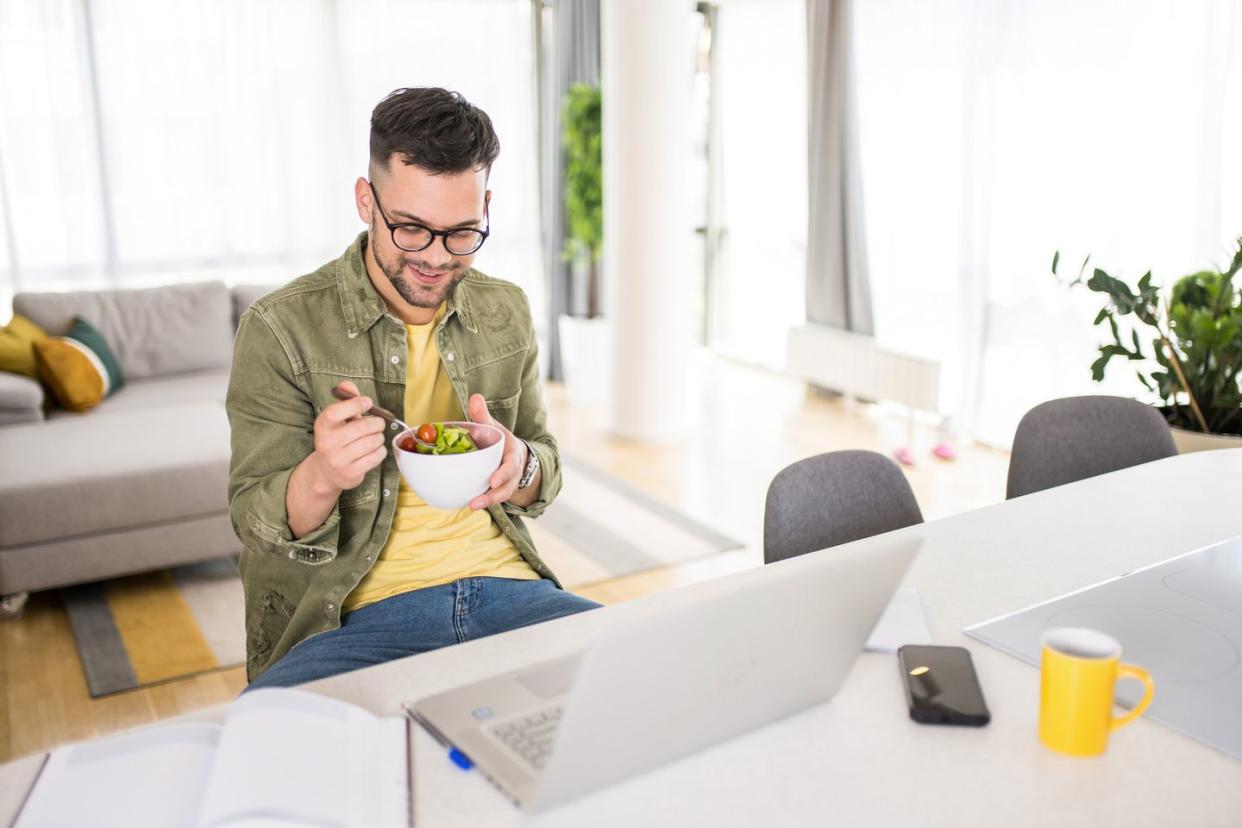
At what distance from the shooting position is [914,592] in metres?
1.53

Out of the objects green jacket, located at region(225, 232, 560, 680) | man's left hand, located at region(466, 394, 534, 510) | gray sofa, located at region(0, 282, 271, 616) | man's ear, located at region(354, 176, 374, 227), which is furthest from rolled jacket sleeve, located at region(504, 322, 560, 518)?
gray sofa, located at region(0, 282, 271, 616)

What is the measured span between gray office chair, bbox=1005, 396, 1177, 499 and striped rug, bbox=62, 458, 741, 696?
156cm

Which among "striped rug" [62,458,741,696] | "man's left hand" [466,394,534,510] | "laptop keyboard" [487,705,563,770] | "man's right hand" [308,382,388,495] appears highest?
"man's right hand" [308,382,388,495]

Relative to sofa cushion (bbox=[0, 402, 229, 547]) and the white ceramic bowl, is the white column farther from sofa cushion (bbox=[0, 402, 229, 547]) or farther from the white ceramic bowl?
the white ceramic bowl

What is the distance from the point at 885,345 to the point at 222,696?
11.6ft

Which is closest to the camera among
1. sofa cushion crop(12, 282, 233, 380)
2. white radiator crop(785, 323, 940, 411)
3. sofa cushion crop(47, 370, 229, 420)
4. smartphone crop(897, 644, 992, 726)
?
smartphone crop(897, 644, 992, 726)

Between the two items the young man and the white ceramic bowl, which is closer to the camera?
the white ceramic bowl

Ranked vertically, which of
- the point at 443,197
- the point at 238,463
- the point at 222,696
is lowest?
the point at 222,696

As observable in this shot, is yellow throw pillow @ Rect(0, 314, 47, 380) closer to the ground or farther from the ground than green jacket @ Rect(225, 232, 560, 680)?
closer to the ground

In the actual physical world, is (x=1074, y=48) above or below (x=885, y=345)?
above

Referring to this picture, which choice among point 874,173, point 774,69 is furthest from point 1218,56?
point 774,69

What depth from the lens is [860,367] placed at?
17.2 feet

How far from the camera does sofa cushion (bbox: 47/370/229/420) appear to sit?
4.22 metres

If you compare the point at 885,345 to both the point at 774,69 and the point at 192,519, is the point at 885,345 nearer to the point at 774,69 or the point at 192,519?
the point at 774,69
